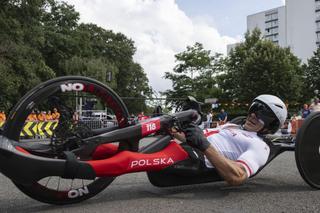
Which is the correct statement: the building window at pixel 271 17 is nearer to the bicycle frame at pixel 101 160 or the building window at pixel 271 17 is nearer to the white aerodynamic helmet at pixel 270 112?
the white aerodynamic helmet at pixel 270 112

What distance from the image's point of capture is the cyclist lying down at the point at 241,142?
361cm

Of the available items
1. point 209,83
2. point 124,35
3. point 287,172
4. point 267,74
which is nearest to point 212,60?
point 209,83

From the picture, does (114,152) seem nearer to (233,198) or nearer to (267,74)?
(233,198)

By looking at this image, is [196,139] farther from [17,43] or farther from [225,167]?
[17,43]

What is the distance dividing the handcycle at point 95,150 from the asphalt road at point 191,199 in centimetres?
15

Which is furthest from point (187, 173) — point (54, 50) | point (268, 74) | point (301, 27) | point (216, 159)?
point (301, 27)

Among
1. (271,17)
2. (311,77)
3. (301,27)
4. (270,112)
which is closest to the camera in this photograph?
(270,112)

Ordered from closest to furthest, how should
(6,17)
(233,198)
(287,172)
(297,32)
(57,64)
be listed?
1. (233,198)
2. (287,172)
3. (6,17)
4. (57,64)
5. (297,32)

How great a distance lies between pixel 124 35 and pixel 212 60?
22446mm

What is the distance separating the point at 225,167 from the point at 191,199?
0.49m

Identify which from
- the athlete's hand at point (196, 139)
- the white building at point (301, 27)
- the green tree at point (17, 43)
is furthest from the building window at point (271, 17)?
the athlete's hand at point (196, 139)

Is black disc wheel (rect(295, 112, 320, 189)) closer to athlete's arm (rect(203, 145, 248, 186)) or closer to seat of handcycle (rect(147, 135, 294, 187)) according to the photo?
seat of handcycle (rect(147, 135, 294, 187))

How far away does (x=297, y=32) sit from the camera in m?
83.8

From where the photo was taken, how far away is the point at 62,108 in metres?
3.55
